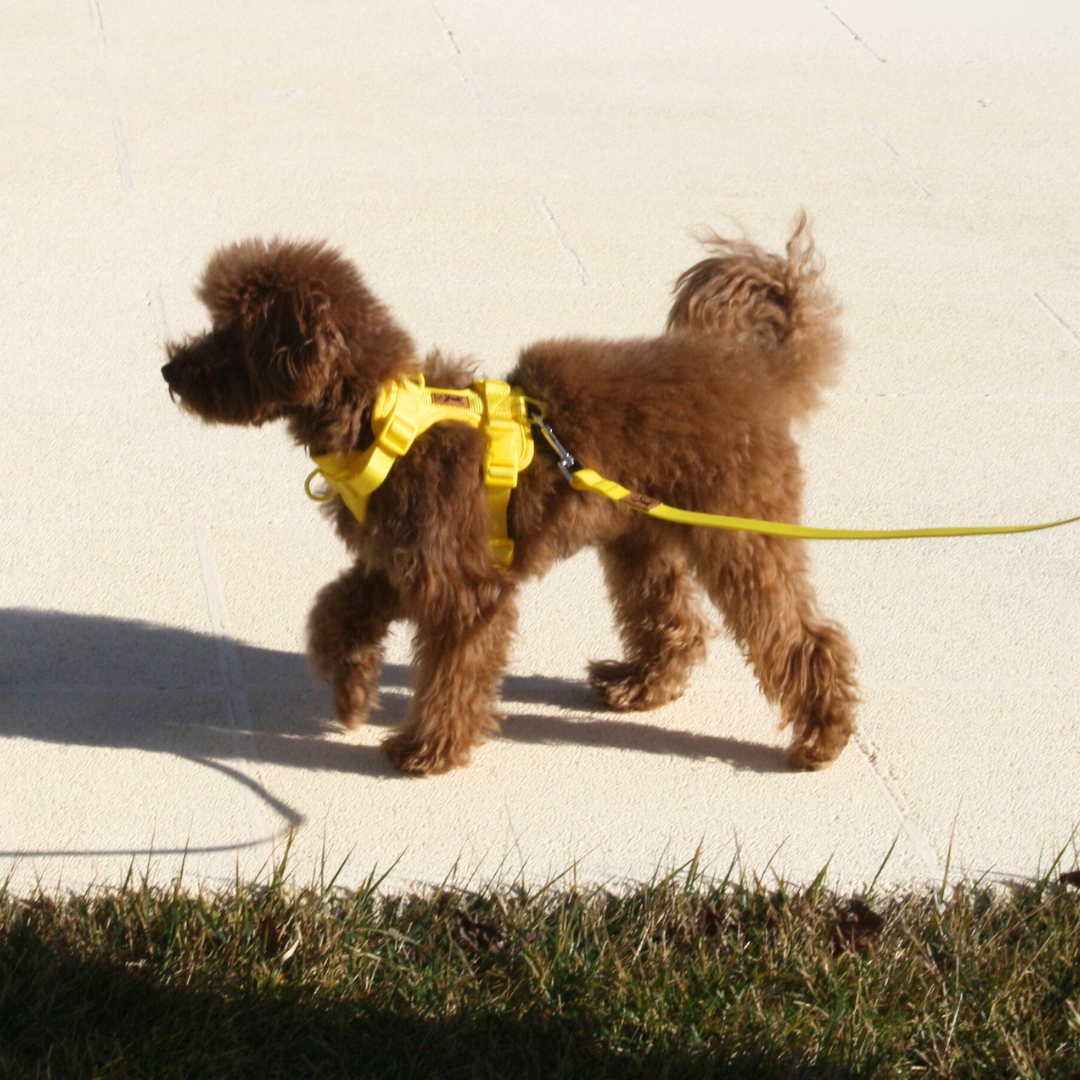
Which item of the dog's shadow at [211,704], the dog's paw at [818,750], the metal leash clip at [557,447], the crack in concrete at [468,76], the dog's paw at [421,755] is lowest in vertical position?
the dog's shadow at [211,704]

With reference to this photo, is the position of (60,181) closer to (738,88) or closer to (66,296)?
(66,296)

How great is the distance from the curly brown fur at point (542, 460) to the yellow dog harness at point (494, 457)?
→ 0.04 meters

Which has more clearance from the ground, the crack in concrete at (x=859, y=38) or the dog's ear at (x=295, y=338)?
the crack in concrete at (x=859, y=38)

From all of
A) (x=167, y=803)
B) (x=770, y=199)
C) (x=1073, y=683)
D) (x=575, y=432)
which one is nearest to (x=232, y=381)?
(x=575, y=432)

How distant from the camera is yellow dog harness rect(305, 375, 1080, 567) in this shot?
3.32 meters

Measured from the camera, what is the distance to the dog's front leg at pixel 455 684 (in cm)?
352

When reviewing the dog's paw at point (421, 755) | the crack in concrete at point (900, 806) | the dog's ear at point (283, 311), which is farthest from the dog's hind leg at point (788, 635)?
the dog's ear at point (283, 311)

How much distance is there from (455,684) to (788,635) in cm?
86

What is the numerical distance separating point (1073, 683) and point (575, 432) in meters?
1.77

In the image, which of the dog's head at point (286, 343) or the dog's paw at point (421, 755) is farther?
the dog's paw at point (421, 755)

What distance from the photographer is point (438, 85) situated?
8062mm

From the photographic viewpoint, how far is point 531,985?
2.99m

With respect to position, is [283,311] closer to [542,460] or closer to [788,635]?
[542,460]

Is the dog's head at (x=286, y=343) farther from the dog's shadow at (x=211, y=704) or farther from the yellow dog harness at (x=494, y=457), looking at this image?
the dog's shadow at (x=211, y=704)
